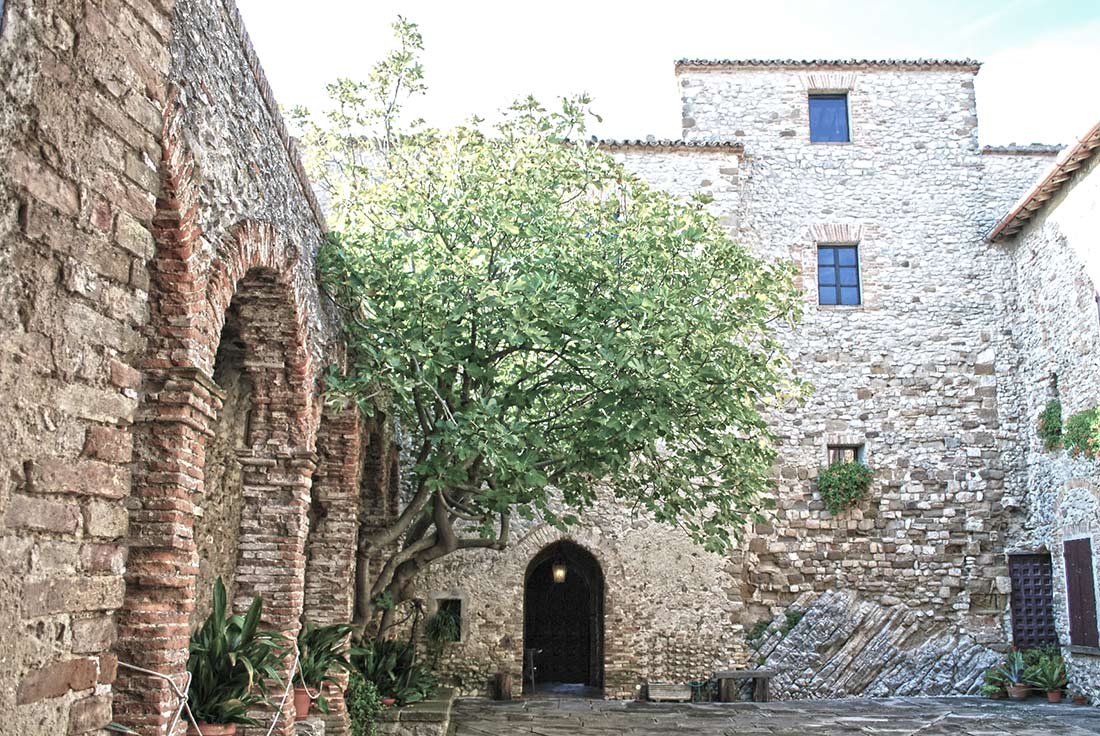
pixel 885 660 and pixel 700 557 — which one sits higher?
pixel 700 557

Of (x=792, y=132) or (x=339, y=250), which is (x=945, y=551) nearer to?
(x=792, y=132)

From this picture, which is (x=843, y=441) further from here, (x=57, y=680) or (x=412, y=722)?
(x=57, y=680)

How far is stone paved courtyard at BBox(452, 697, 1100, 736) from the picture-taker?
34.7ft

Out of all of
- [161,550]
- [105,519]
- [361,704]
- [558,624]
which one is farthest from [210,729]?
[558,624]

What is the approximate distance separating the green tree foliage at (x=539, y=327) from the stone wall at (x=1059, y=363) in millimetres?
5268

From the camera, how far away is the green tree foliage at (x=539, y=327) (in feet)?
26.6

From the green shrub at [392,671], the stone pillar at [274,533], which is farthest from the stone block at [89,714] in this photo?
the green shrub at [392,671]

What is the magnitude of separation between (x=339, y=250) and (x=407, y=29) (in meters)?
4.00

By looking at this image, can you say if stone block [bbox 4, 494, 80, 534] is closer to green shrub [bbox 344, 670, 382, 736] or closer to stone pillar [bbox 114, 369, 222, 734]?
stone pillar [bbox 114, 369, 222, 734]

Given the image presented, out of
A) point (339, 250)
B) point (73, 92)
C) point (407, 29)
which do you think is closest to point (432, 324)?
point (339, 250)

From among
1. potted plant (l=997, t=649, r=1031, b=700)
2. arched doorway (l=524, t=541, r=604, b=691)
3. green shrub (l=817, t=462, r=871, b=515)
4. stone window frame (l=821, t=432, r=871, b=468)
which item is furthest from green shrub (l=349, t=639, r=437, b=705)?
potted plant (l=997, t=649, r=1031, b=700)

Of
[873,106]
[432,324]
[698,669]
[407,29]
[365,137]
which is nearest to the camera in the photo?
[432,324]

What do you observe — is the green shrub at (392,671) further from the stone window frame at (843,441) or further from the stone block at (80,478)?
the stone block at (80,478)

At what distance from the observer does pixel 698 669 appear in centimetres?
1371
